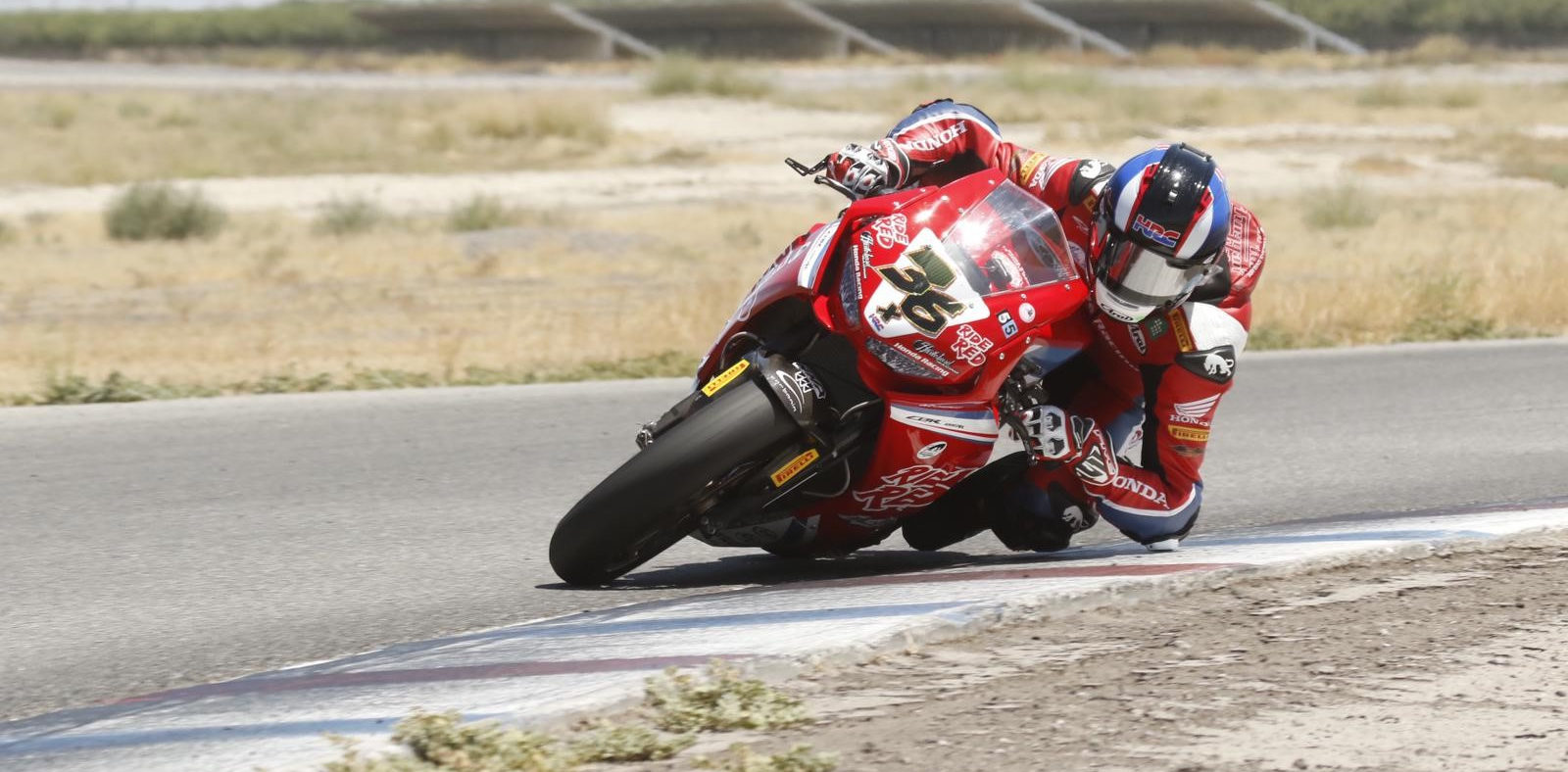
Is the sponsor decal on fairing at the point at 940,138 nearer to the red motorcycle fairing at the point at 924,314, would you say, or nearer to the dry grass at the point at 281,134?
the red motorcycle fairing at the point at 924,314

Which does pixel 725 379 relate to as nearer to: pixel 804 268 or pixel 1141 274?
pixel 804 268

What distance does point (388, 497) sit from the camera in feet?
24.9

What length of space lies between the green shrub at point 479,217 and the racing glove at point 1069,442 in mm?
17738

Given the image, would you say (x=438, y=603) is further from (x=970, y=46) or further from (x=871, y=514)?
(x=970, y=46)

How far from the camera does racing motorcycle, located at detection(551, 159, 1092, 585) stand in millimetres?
5328

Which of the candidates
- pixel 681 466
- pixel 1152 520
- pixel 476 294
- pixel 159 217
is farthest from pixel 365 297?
pixel 681 466

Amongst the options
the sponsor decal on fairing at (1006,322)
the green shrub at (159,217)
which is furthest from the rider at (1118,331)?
the green shrub at (159,217)

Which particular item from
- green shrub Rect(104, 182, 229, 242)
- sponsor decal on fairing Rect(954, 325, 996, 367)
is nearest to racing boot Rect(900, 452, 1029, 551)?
sponsor decal on fairing Rect(954, 325, 996, 367)

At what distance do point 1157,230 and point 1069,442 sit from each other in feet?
2.40

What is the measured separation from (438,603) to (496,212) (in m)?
19.0

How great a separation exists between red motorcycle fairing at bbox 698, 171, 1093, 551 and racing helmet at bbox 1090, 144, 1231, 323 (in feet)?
0.39

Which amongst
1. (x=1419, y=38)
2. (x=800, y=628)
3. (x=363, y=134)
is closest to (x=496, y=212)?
(x=363, y=134)

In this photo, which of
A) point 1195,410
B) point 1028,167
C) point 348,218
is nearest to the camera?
point 1195,410

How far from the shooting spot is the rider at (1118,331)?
5609 mm
